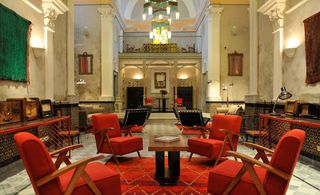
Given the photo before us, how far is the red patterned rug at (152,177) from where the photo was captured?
12.4 feet

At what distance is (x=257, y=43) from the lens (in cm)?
878

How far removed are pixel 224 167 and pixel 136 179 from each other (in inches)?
60.6

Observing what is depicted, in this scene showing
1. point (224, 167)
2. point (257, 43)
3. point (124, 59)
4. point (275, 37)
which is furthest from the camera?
point (124, 59)

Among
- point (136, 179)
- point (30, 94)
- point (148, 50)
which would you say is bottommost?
point (136, 179)

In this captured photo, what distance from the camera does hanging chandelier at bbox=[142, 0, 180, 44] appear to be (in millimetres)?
11917

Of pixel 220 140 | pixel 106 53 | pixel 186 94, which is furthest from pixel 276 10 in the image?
pixel 186 94

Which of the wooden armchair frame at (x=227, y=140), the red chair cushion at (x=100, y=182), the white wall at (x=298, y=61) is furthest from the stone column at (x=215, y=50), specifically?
the red chair cushion at (x=100, y=182)

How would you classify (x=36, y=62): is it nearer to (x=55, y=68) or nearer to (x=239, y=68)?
(x=55, y=68)

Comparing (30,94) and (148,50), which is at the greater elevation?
(148,50)

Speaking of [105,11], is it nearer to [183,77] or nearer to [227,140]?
[183,77]

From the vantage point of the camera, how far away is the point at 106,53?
14.6 meters

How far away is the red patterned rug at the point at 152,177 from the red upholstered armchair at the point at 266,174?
709mm

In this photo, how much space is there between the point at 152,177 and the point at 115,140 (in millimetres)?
1286

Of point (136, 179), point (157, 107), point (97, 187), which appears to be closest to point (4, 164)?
point (136, 179)
